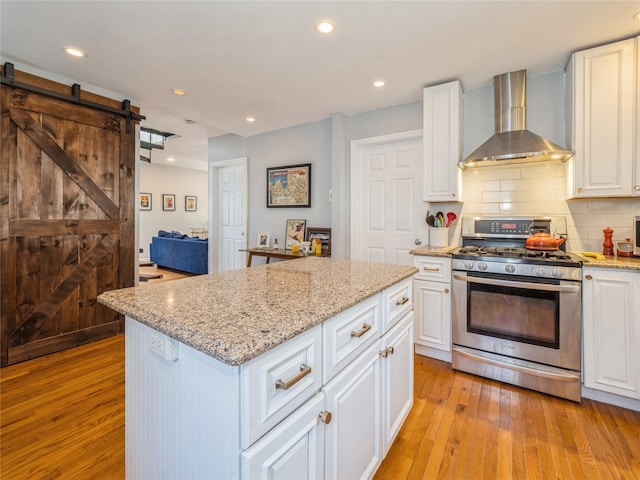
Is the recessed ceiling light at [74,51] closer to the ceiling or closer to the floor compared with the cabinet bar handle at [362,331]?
closer to the ceiling

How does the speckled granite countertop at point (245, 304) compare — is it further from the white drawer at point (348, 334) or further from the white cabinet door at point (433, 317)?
the white cabinet door at point (433, 317)

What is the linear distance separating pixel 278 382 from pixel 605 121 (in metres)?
2.80

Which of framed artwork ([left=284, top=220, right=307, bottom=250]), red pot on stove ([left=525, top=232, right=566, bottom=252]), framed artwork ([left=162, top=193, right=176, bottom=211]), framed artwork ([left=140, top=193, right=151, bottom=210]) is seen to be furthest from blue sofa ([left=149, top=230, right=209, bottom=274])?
red pot on stove ([left=525, top=232, right=566, bottom=252])

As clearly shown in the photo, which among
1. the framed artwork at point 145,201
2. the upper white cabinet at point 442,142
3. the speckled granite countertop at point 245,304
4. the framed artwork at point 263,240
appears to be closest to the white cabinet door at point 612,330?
the upper white cabinet at point 442,142

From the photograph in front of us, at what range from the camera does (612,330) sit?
1952 millimetres

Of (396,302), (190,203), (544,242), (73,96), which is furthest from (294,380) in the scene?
(190,203)

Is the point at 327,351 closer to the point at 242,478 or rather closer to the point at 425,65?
the point at 242,478

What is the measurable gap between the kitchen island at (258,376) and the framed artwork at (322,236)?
2.28 m

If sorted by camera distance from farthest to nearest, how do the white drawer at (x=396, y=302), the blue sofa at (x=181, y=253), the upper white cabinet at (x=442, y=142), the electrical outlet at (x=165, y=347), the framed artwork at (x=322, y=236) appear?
the blue sofa at (x=181, y=253)
the framed artwork at (x=322, y=236)
the upper white cabinet at (x=442, y=142)
the white drawer at (x=396, y=302)
the electrical outlet at (x=165, y=347)

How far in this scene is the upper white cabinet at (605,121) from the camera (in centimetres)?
209

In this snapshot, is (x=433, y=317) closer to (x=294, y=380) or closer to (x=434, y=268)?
(x=434, y=268)

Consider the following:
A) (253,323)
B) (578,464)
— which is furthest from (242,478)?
(578,464)

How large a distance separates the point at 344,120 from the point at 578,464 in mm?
3426

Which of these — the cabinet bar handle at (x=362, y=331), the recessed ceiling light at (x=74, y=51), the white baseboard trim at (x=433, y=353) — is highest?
the recessed ceiling light at (x=74, y=51)
